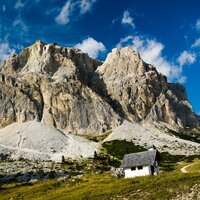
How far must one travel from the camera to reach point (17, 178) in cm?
10475

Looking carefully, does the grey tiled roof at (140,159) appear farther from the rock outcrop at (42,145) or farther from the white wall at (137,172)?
the rock outcrop at (42,145)

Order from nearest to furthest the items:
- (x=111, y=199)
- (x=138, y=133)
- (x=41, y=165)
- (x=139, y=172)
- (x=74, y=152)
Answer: (x=111, y=199)
(x=139, y=172)
(x=41, y=165)
(x=74, y=152)
(x=138, y=133)

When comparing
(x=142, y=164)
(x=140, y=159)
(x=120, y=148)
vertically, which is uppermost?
(x=120, y=148)

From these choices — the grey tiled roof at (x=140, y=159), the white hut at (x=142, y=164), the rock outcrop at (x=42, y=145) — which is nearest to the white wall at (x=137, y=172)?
the white hut at (x=142, y=164)

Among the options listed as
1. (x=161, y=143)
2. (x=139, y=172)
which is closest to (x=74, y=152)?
(x=161, y=143)

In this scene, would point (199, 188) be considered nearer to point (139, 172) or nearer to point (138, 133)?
point (139, 172)

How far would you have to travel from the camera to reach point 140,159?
250ft

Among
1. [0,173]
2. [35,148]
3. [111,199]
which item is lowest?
[111,199]

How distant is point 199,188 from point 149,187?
8198mm

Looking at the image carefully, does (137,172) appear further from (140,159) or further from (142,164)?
(140,159)

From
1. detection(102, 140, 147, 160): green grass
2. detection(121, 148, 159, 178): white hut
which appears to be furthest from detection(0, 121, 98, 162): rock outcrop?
detection(121, 148, 159, 178): white hut

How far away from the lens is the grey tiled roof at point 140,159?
74500 millimetres

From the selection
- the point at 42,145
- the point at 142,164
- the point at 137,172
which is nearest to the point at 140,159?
the point at 142,164

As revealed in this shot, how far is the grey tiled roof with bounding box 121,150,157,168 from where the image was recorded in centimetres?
7450
